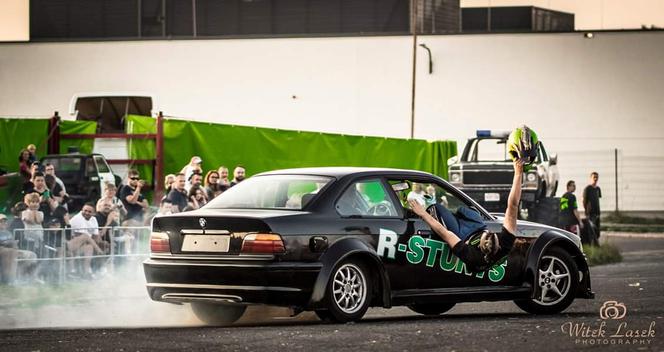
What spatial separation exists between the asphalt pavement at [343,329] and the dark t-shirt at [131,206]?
4110 millimetres

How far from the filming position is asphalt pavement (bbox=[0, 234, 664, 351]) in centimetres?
941

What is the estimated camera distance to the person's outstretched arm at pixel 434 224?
37.9 ft

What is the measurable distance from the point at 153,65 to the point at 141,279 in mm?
33054

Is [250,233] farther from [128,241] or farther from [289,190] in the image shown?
[128,241]

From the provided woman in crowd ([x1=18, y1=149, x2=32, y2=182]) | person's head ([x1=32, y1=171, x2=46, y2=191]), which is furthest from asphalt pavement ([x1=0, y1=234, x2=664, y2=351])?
woman in crowd ([x1=18, y1=149, x2=32, y2=182])

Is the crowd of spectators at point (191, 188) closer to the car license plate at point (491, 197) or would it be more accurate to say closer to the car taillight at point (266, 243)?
the car taillight at point (266, 243)

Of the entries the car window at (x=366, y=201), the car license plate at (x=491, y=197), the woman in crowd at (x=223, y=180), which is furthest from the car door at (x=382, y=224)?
the car license plate at (x=491, y=197)

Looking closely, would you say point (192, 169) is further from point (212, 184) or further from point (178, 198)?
point (178, 198)

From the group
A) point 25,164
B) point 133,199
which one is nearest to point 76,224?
point 133,199

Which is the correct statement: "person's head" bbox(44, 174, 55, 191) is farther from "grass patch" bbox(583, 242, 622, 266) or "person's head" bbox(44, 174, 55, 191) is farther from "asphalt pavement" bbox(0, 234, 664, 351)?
"grass patch" bbox(583, 242, 622, 266)

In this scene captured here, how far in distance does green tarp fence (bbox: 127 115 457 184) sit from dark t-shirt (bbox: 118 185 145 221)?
2.28 metres

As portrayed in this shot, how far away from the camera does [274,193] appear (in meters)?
11.3

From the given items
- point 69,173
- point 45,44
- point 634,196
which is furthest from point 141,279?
point 45,44

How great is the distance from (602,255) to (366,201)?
39.7 feet
